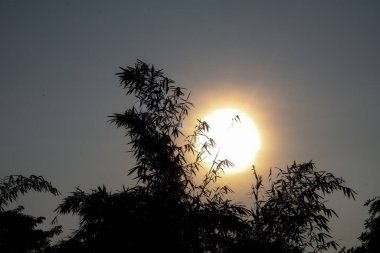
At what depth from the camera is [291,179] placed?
862 cm

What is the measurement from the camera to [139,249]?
664cm

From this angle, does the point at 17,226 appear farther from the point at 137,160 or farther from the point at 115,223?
the point at 115,223

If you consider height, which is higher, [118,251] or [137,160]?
[137,160]

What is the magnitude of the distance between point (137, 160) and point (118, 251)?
9.29 ft

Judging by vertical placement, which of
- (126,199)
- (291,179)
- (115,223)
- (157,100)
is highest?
(157,100)

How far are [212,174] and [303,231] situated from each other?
2378 millimetres

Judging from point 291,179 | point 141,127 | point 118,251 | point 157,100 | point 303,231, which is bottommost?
point 118,251

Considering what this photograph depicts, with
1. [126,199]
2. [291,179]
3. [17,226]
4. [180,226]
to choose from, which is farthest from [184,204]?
[17,226]

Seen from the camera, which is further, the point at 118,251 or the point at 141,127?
the point at 141,127

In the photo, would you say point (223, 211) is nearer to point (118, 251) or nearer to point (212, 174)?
point (212, 174)

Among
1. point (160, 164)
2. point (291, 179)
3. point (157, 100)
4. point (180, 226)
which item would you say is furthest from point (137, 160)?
point (291, 179)

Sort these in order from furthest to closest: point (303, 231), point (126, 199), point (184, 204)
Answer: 1. point (303, 231)
2. point (184, 204)
3. point (126, 199)

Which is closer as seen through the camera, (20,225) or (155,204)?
(155,204)

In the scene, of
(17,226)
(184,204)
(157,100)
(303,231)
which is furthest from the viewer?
(17,226)
